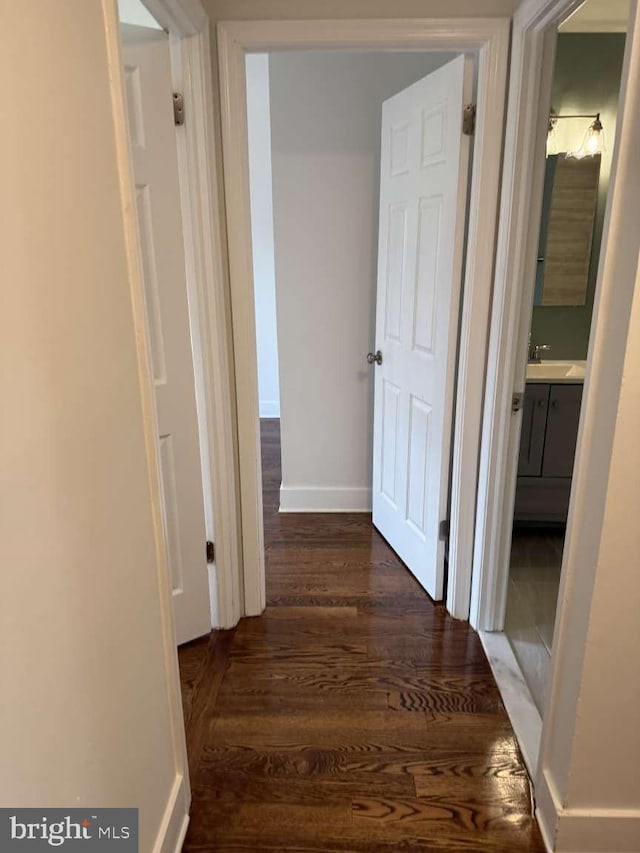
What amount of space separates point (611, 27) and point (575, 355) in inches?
59.4

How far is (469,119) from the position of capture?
1968 millimetres

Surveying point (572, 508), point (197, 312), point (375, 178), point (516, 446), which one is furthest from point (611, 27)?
point (572, 508)

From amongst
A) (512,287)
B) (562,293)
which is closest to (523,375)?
(512,287)

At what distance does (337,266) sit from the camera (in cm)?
294

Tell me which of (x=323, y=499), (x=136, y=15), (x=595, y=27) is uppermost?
(x=595, y=27)

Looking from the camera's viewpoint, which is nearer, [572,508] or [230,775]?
[572,508]

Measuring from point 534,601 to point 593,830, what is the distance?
1.12 m

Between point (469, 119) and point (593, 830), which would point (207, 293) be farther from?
point (593, 830)

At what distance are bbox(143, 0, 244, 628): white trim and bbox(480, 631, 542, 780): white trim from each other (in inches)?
39.6

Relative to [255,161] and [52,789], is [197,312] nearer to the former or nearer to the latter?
[52,789]

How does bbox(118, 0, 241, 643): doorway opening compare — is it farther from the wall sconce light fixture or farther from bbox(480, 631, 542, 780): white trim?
the wall sconce light fixture

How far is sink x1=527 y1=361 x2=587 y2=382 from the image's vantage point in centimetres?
272

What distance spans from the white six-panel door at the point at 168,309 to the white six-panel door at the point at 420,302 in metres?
0.94

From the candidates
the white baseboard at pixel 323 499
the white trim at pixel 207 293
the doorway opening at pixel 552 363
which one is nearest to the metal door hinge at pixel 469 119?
the doorway opening at pixel 552 363
